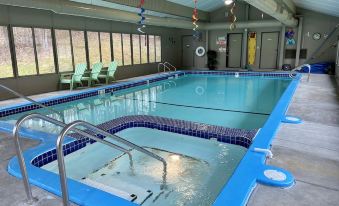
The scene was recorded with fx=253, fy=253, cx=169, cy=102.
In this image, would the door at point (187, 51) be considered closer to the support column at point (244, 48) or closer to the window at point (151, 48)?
the window at point (151, 48)

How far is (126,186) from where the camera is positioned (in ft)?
9.12

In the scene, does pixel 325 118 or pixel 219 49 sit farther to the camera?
pixel 219 49

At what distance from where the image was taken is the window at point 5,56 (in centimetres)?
621

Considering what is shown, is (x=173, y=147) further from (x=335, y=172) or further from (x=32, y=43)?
(x=32, y=43)

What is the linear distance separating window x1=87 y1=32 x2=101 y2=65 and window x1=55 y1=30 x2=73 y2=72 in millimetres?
824

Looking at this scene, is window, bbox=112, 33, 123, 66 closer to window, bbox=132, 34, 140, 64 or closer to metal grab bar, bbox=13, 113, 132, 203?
window, bbox=132, 34, 140, 64

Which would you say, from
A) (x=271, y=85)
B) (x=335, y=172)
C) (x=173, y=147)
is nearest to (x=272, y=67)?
(x=271, y=85)

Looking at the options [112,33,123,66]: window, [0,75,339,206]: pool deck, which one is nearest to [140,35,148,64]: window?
[112,33,123,66]: window

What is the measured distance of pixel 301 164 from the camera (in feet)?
7.14

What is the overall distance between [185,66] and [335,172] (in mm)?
12309

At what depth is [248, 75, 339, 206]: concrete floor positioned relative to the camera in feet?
5.60

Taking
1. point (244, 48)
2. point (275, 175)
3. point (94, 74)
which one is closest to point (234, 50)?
point (244, 48)

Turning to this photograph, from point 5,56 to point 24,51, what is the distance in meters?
0.54

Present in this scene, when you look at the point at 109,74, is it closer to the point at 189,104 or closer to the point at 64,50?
the point at 64,50
